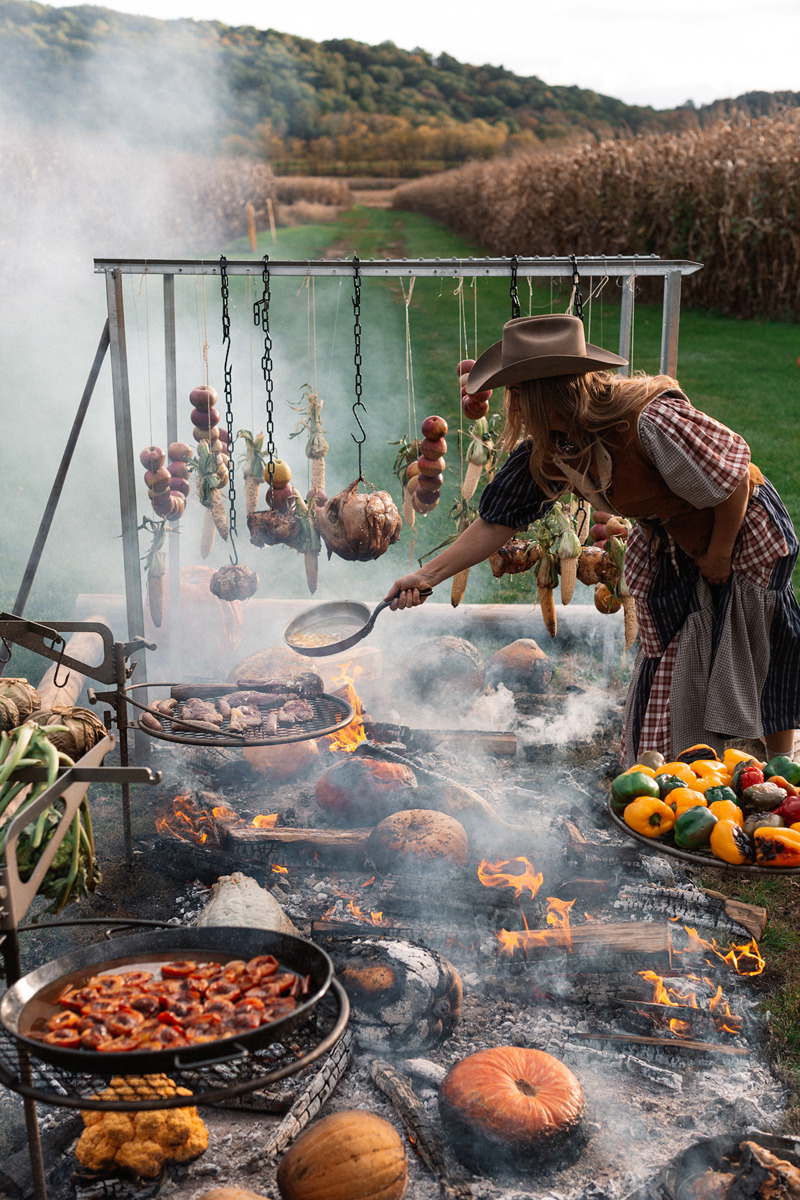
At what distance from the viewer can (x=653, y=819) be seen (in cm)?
281

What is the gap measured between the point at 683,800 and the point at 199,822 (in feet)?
8.04

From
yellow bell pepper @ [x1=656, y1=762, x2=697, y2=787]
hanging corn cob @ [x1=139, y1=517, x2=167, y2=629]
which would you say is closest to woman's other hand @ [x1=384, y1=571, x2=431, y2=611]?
yellow bell pepper @ [x1=656, y1=762, x2=697, y2=787]

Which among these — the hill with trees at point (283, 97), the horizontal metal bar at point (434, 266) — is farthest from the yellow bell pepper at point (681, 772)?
the hill with trees at point (283, 97)

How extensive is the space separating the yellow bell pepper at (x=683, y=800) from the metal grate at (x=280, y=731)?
4.33ft

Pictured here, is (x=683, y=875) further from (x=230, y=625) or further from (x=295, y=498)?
(x=230, y=625)

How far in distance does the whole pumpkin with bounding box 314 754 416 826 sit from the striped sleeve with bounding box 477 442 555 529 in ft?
5.13

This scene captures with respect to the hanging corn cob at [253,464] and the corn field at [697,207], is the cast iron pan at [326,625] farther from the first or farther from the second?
the corn field at [697,207]

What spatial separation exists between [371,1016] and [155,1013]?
1302 mm

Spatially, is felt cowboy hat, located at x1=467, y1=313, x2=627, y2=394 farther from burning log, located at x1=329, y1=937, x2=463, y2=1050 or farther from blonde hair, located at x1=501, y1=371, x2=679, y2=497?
burning log, located at x1=329, y1=937, x2=463, y2=1050

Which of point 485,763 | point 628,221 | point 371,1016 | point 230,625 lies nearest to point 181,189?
point 628,221

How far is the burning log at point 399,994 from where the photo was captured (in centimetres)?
321

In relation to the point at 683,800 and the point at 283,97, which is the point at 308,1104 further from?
the point at 283,97

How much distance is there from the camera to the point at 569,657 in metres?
7.00

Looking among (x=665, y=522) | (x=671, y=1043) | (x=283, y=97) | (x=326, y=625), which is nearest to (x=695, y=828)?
(x=671, y=1043)
